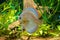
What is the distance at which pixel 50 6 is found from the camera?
312 cm

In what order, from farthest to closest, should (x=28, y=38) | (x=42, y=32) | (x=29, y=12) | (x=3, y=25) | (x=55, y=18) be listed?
1. (x=55, y=18)
2. (x=3, y=25)
3. (x=42, y=32)
4. (x=28, y=38)
5. (x=29, y=12)

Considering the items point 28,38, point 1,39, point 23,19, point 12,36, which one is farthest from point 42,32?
point 23,19

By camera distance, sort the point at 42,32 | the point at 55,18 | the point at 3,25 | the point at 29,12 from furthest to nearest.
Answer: the point at 55,18, the point at 3,25, the point at 42,32, the point at 29,12

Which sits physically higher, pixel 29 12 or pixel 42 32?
pixel 29 12

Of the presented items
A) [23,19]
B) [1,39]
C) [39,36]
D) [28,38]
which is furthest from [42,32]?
[23,19]

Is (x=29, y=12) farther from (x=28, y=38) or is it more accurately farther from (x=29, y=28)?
(x=28, y=38)

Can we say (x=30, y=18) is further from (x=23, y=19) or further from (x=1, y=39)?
(x=1, y=39)

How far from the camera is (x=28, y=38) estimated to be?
2.56 metres

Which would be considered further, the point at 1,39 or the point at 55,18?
the point at 55,18

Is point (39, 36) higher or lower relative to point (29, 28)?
lower

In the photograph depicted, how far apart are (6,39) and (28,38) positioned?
41 centimetres

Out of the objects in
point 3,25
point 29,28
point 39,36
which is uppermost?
point 29,28

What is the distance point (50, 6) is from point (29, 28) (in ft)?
8.25

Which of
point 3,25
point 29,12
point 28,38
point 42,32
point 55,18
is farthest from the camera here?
point 55,18
